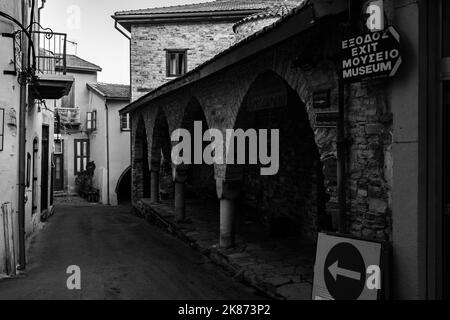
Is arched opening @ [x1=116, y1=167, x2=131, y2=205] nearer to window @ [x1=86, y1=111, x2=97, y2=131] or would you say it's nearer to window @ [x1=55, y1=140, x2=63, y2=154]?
window @ [x1=86, y1=111, x2=97, y2=131]

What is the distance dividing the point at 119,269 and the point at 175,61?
467 inches

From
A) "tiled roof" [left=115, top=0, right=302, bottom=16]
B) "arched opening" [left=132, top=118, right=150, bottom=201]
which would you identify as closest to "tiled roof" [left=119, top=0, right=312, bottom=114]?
"arched opening" [left=132, top=118, right=150, bottom=201]

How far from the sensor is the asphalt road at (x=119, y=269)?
222 inches

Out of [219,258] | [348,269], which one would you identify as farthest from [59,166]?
[348,269]

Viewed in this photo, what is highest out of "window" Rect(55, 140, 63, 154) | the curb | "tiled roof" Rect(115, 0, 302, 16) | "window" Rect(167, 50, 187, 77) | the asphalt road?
"tiled roof" Rect(115, 0, 302, 16)

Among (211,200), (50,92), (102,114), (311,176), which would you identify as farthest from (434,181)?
(102,114)

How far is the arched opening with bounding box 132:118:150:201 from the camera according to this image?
1509 centimetres

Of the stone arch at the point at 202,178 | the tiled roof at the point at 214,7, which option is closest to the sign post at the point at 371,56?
the stone arch at the point at 202,178

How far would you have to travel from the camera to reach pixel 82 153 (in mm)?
23281

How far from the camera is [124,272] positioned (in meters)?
6.71

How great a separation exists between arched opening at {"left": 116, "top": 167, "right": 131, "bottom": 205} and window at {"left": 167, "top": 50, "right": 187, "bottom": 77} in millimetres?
6044

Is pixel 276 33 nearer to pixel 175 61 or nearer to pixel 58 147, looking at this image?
pixel 175 61
